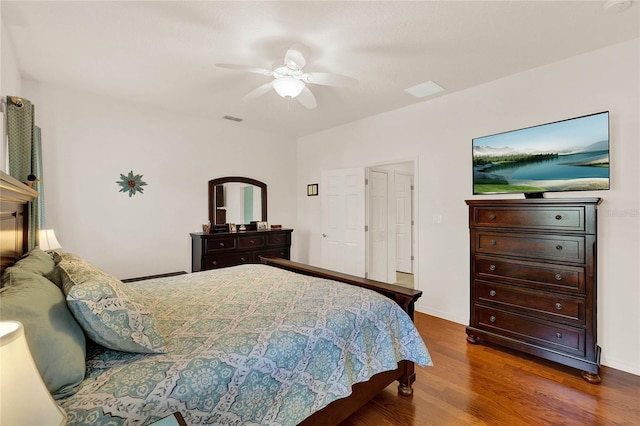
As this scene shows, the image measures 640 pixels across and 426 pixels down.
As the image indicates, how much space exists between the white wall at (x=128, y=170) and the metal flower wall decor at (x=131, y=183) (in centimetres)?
5

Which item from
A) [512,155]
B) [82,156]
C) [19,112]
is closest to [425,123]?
[512,155]

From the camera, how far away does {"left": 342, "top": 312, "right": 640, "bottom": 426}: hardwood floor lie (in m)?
1.92

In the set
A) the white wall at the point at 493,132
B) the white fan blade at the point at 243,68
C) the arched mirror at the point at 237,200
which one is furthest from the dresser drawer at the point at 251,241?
the white fan blade at the point at 243,68

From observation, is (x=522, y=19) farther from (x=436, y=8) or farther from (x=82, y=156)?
(x=82, y=156)

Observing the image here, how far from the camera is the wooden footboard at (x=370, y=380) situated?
163 cm

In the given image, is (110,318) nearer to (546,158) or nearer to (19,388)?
(19,388)

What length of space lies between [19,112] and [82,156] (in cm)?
154

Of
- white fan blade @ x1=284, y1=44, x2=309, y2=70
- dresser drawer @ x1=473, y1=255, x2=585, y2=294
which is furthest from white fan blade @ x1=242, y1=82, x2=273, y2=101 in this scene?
dresser drawer @ x1=473, y1=255, x2=585, y2=294

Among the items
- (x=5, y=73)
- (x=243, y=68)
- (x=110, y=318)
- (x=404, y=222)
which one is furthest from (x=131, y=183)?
(x=404, y=222)

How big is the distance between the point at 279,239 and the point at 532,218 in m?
3.39

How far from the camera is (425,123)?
12.5 ft

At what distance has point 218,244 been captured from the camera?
164 inches

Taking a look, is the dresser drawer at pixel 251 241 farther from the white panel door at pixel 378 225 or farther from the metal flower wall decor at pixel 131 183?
the white panel door at pixel 378 225

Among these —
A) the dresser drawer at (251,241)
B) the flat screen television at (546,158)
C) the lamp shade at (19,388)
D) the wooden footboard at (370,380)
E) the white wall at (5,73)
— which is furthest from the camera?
the dresser drawer at (251,241)
